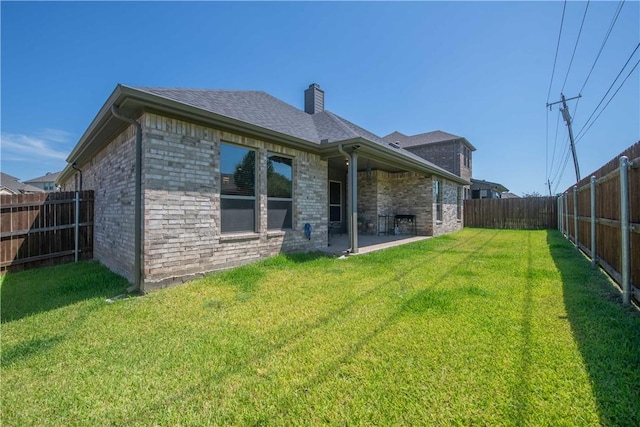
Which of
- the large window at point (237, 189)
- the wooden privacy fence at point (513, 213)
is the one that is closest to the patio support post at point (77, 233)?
the large window at point (237, 189)

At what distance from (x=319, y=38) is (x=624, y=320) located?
9.55 meters

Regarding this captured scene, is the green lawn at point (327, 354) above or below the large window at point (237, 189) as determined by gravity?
below

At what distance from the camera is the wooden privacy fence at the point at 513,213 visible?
51.9 ft

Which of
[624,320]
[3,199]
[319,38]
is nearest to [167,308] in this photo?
[624,320]

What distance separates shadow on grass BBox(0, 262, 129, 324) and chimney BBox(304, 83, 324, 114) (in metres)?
8.26

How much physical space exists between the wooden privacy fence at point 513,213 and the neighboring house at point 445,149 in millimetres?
3215

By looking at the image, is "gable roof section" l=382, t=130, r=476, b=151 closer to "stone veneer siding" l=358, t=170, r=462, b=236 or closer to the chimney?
"stone veneer siding" l=358, t=170, r=462, b=236

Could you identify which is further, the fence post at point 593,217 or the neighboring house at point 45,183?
the neighboring house at point 45,183

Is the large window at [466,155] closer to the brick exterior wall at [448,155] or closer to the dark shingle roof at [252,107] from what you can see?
the brick exterior wall at [448,155]

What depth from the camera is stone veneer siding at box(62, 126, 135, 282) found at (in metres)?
4.90

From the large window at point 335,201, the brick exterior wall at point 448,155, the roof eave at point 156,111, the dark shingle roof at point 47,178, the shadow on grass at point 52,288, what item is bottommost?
the shadow on grass at point 52,288

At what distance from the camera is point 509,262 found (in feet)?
20.2

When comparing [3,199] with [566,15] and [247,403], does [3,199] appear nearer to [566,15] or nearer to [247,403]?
[247,403]

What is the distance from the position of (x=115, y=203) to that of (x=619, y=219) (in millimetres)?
8639
